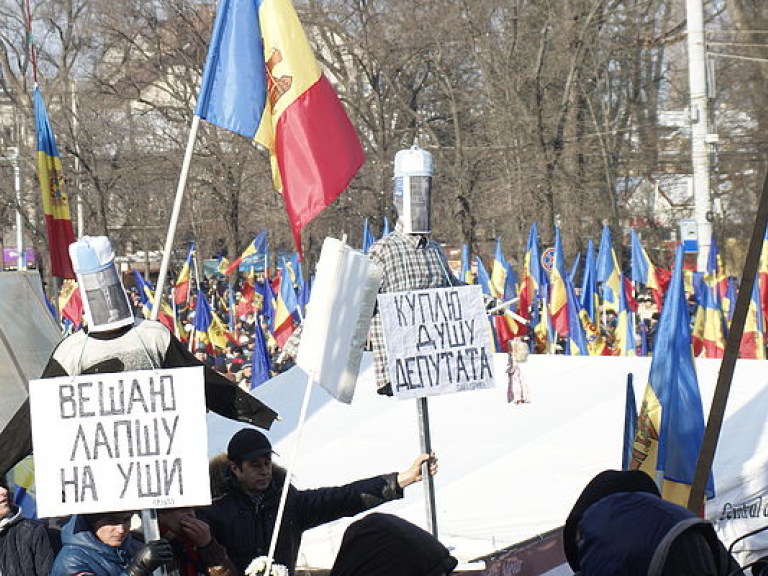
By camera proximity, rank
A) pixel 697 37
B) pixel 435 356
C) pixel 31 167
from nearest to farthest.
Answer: pixel 435 356
pixel 697 37
pixel 31 167

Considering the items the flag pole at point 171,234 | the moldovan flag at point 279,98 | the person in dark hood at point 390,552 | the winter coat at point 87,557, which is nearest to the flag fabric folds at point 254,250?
the moldovan flag at point 279,98

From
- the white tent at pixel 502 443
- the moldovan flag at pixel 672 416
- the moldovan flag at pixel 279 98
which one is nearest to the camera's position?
the moldovan flag at pixel 279 98

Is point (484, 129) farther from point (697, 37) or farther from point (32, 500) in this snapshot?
point (32, 500)

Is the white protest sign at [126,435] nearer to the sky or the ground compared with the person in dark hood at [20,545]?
nearer to the sky

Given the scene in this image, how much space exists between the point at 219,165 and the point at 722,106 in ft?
35.6

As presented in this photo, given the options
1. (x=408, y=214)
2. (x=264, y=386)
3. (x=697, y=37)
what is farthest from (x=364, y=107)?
(x=408, y=214)

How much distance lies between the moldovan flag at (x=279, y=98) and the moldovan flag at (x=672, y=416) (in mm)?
1898

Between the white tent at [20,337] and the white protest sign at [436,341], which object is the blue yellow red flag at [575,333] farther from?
the white tent at [20,337]

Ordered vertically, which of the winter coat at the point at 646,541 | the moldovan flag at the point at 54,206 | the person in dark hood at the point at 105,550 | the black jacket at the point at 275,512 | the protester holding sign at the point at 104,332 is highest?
the moldovan flag at the point at 54,206

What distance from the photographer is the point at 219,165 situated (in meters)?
30.6

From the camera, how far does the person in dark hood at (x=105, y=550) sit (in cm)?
404

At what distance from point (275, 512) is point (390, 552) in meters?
2.54

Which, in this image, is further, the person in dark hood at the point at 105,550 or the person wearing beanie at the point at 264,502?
the person wearing beanie at the point at 264,502

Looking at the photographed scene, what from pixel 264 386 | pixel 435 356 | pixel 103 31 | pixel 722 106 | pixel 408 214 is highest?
pixel 103 31
